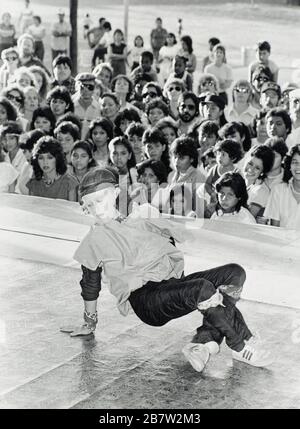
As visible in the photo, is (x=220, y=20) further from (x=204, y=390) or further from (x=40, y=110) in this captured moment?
(x=204, y=390)

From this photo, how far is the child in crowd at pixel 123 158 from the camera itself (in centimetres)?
674

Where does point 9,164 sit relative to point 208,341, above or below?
above

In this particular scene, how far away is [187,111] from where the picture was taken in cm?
817

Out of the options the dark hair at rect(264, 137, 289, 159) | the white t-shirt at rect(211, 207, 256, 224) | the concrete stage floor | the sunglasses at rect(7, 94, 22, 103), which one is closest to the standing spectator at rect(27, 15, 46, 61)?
the sunglasses at rect(7, 94, 22, 103)

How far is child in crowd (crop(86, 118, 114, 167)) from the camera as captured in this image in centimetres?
736

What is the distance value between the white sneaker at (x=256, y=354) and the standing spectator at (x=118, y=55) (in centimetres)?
870

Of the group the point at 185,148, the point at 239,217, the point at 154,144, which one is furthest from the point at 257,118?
the point at 239,217

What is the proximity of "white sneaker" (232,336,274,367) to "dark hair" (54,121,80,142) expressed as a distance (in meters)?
3.74

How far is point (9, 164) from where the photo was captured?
7117 millimetres

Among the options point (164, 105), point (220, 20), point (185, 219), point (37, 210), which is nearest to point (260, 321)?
point (185, 219)

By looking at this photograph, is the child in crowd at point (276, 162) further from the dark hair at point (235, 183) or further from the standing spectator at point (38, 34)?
the standing spectator at point (38, 34)

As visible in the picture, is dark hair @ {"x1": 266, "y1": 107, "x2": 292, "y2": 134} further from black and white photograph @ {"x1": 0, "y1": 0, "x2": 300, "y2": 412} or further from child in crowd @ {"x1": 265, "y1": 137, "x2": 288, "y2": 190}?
child in crowd @ {"x1": 265, "y1": 137, "x2": 288, "y2": 190}
